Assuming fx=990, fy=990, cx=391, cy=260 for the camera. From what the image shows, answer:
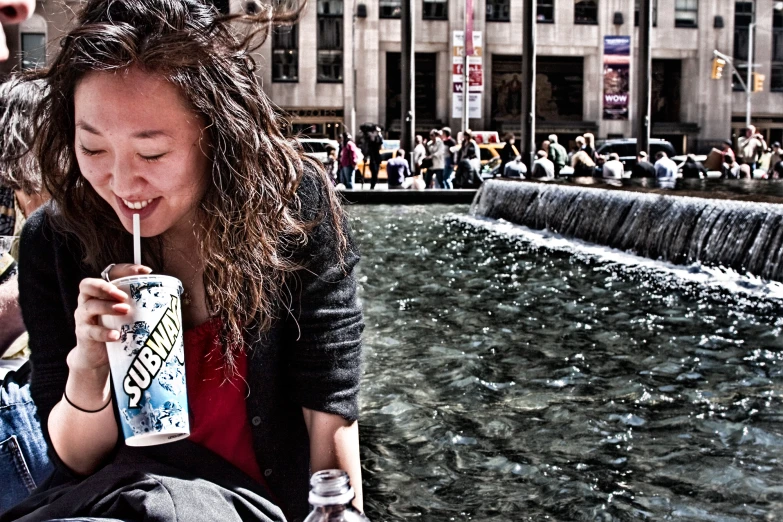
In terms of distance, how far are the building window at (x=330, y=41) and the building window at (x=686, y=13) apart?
58.1 ft

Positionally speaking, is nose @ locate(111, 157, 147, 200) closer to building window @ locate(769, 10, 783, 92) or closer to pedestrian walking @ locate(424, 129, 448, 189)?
pedestrian walking @ locate(424, 129, 448, 189)

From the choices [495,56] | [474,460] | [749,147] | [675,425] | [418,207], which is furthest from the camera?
[495,56]

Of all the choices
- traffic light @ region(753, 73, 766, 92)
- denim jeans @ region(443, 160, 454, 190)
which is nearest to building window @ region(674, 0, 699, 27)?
traffic light @ region(753, 73, 766, 92)

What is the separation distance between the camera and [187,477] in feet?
5.84

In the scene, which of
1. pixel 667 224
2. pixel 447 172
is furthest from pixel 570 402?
pixel 447 172

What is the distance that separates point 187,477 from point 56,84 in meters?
0.78

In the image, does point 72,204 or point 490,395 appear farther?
point 490,395

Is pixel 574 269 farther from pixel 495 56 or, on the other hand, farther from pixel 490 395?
pixel 495 56

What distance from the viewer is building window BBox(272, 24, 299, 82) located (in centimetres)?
4822

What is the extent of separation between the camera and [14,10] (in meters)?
1.65

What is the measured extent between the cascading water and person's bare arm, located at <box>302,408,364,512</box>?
851 centimetres

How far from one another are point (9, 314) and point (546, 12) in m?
50.8

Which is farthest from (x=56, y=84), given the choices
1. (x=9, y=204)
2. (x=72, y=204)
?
(x=9, y=204)

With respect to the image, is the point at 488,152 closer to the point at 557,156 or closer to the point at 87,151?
the point at 557,156
